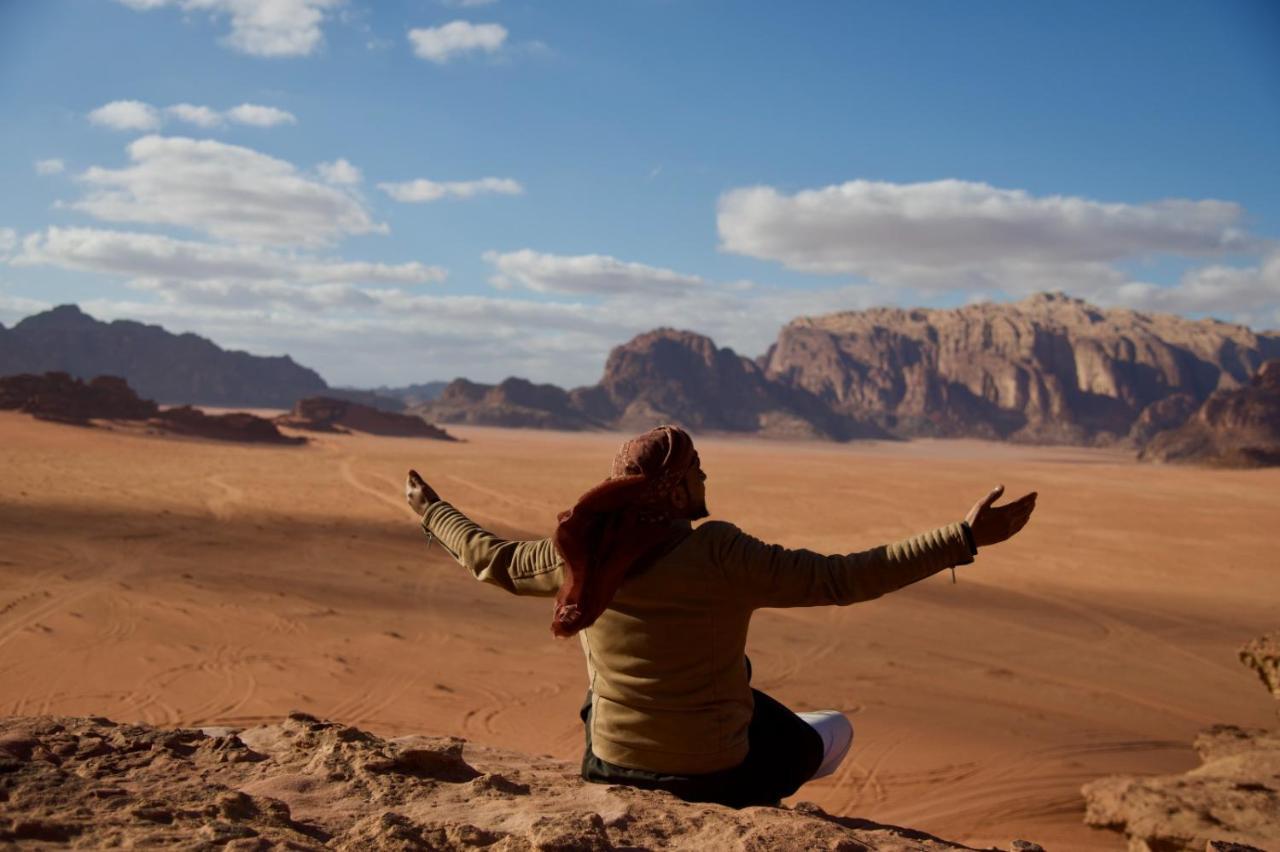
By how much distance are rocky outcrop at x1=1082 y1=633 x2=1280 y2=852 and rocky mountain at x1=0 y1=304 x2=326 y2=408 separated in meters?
101

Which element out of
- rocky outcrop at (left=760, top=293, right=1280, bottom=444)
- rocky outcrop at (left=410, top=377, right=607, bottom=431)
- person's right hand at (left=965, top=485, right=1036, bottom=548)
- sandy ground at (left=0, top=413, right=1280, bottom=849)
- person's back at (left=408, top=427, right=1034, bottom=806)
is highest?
rocky outcrop at (left=760, top=293, right=1280, bottom=444)

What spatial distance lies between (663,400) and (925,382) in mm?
38091

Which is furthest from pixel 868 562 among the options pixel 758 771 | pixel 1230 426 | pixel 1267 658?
pixel 1230 426

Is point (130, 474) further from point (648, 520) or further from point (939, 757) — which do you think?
point (648, 520)

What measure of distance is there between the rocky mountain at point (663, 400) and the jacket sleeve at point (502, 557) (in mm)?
85107

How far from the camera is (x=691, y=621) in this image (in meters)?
2.35

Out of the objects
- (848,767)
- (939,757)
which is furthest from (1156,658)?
(848,767)

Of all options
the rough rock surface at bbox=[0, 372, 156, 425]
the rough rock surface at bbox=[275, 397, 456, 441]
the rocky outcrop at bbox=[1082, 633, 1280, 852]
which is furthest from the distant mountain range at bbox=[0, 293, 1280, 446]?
the rocky outcrop at bbox=[1082, 633, 1280, 852]

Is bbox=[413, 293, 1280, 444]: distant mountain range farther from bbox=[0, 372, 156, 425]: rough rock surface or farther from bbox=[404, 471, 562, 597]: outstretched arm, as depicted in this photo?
bbox=[404, 471, 562, 597]: outstretched arm

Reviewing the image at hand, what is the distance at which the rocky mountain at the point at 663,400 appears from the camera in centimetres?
9175

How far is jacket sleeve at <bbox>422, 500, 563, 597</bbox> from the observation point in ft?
8.12

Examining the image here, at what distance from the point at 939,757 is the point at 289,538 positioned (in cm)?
936

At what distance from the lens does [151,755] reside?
8.45 feet

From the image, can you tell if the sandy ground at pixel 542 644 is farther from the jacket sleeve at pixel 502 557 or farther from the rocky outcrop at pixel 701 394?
the rocky outcrop at pixel 701 394
